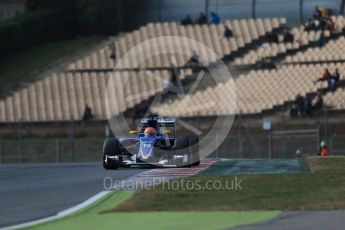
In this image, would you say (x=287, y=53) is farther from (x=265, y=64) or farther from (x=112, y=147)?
(x=112, y=147)

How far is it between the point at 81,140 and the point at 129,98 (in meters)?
5.01

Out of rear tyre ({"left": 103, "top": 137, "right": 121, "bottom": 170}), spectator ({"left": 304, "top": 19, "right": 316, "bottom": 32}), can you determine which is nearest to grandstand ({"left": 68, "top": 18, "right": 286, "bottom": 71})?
spectator ({"left": 304, "top": 19, "right": 316, "bottom": 32})

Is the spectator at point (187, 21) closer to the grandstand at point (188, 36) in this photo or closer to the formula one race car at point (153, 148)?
A: the grandstand at point (188, 36)

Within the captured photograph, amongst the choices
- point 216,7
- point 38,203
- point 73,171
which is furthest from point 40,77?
point 38,203

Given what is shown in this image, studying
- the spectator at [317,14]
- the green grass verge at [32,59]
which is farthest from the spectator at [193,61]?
the green grass verge at [32,59]

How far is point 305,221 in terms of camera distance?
1279 centimetres

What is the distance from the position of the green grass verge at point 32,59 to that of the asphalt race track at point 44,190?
2228cm

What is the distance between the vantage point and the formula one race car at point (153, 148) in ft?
70.2

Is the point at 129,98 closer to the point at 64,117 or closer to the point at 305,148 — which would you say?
the point at 64,117

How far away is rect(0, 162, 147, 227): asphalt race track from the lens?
1462cm

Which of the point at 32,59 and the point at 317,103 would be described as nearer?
the point at 317,103

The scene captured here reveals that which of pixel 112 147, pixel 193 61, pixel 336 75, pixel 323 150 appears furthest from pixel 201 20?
pixel 112 147

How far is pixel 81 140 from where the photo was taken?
35.2m

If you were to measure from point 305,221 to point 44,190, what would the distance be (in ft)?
19.7
